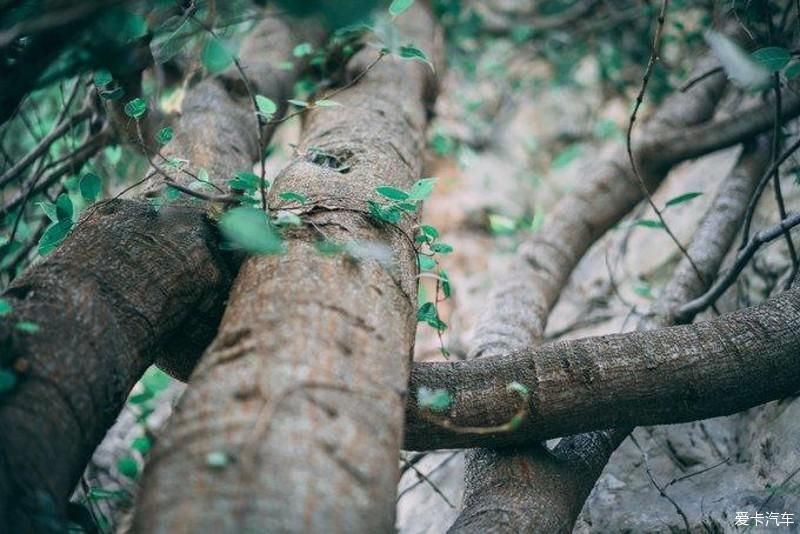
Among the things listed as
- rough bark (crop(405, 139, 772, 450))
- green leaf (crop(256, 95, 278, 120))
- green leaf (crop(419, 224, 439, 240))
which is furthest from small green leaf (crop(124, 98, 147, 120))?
rough bark (crop(405, 139, 772, 450))

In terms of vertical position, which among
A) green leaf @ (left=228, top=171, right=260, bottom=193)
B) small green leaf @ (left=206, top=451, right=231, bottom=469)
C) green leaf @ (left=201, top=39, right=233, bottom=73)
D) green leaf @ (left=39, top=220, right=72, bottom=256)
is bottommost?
→ small green leaf @ (left=206, top=451, right=231, bottom=469)

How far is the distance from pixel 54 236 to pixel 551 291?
4.59 feet

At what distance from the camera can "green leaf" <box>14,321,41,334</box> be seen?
943 mm

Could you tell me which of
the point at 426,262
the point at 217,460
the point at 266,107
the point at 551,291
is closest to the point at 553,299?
the point at 551,291

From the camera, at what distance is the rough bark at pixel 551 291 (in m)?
1.24

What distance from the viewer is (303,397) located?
87 centimetres

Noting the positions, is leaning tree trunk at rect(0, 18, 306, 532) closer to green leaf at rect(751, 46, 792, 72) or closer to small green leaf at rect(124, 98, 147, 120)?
small green leaf at rect(124, 98, 147, 120)

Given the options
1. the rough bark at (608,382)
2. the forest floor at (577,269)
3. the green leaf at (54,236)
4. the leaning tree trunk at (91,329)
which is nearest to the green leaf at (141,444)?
the forest floor at (577,269)

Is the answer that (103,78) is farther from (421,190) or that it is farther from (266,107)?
(421,190)

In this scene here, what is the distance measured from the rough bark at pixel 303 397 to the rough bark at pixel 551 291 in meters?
0.36

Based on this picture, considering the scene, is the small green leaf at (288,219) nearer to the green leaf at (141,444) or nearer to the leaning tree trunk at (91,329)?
the leaning tree trunk at (91,329)

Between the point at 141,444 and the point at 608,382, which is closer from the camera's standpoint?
the point at 608,382

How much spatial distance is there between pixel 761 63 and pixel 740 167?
103cm

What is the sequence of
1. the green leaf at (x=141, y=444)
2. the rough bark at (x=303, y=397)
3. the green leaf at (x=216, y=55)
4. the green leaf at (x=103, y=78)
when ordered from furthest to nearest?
the green leaf at (x=141, y=444)
the green leaf at (x=103, y=78)
the green leaf at (x=216, y=55)
the rough bark at (x=303, y=397)
